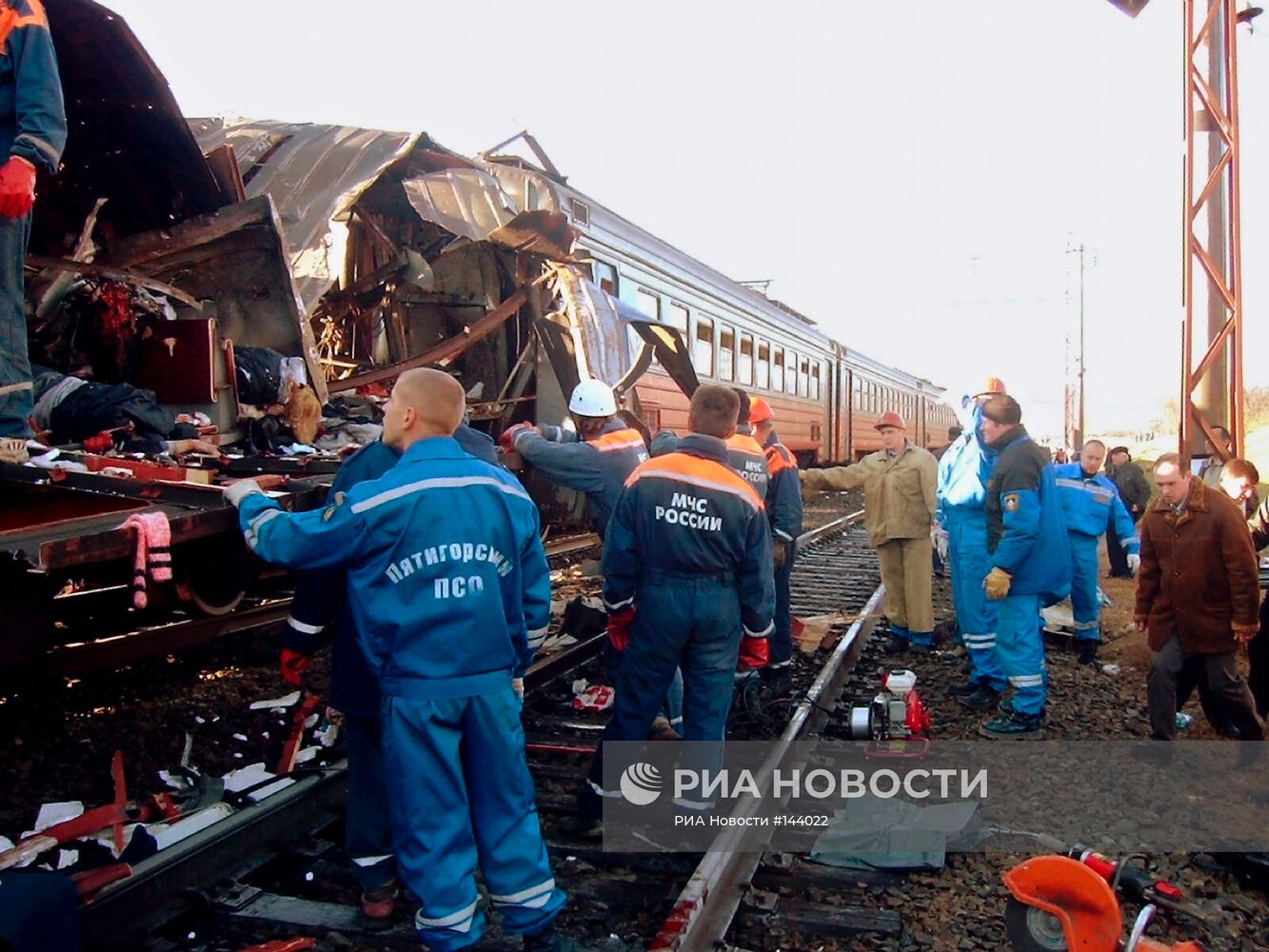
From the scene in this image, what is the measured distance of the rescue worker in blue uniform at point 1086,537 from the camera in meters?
6.91

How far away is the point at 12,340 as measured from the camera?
362 cm

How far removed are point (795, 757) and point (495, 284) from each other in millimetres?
5075

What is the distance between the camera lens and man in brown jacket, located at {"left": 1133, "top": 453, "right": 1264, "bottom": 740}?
4.52m

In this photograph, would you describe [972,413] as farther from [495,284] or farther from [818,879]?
[495,284]

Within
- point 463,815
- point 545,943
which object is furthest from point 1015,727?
point 463,815

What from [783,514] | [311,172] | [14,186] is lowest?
[783,514]

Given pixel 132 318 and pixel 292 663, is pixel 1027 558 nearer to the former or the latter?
pixel 292 663

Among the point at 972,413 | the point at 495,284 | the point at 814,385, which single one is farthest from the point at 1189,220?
the point at 814,385

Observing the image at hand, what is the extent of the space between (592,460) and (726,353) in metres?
7.66

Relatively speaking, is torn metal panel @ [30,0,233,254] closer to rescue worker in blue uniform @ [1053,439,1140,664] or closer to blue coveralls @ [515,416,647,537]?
blue coveralls @ [515,416,647,537]

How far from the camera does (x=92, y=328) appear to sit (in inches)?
181

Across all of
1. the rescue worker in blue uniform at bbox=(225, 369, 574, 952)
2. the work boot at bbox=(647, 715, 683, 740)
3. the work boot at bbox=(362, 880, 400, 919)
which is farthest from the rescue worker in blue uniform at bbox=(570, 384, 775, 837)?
the rescue worker in blue uniform at bbox=(225, 369, 574, 952)

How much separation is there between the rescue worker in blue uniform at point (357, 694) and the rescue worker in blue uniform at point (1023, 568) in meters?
3.26

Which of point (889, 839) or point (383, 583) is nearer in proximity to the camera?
point (383, 583)
